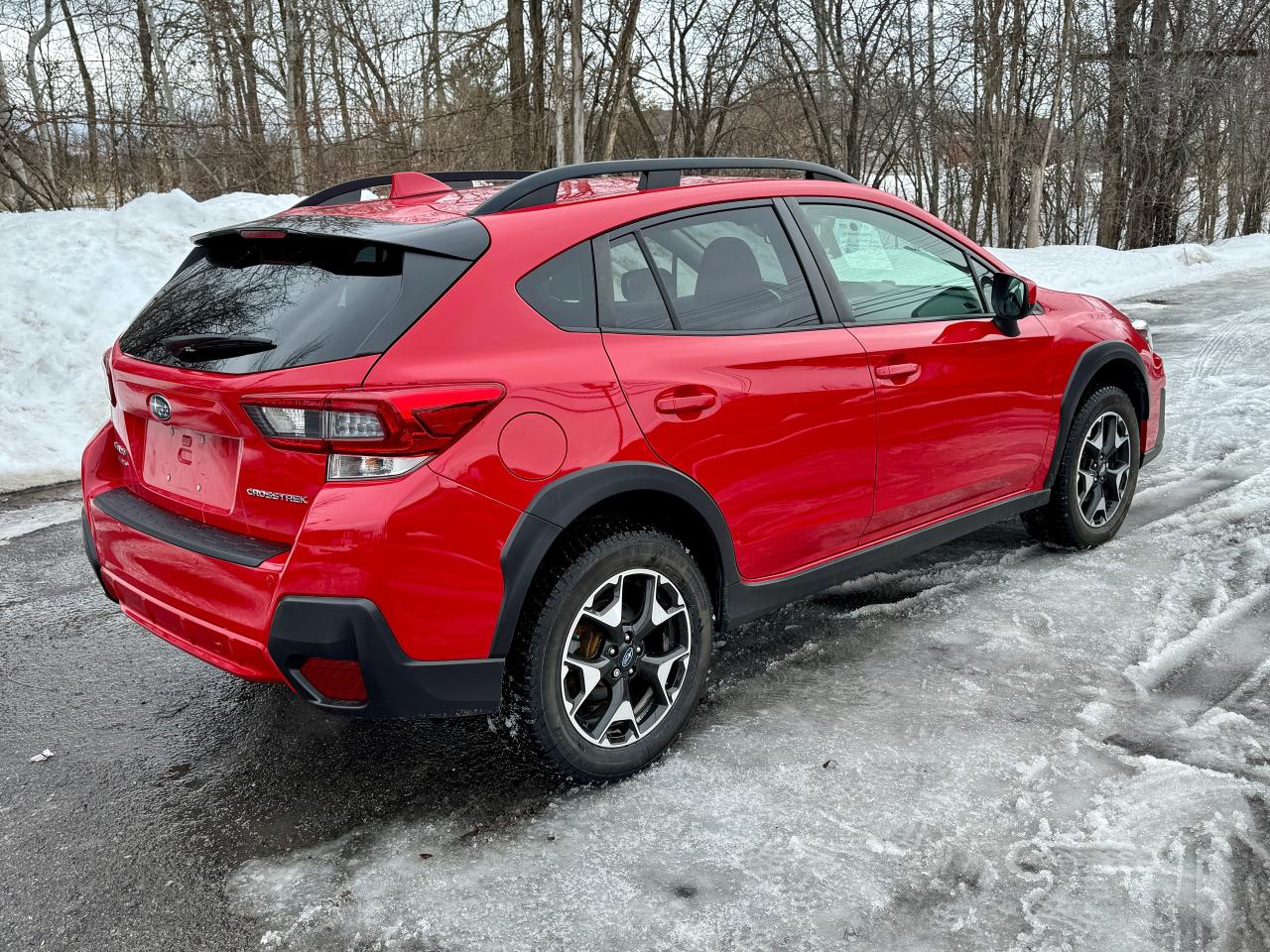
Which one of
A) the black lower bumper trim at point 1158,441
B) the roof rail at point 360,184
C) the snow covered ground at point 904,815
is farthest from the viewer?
the black lower bumper trim at point 1158,441

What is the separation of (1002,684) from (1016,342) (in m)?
1.41

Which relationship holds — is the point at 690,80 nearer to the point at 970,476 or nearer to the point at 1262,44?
the point at 1262,44

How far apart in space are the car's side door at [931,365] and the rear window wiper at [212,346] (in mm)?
1880

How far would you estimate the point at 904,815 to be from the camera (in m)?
2.81

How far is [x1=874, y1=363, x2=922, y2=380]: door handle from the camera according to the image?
360 cm

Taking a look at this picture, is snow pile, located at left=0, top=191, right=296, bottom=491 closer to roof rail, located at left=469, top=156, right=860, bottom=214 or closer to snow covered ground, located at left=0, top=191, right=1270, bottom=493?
snow covered ground, located at left=0, top=191, right=1270, bottom=493

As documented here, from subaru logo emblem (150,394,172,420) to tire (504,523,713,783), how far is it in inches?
44.0

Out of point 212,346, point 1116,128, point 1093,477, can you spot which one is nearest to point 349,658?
point 212,346

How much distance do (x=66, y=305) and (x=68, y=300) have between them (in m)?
0.07

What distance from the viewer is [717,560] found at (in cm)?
324

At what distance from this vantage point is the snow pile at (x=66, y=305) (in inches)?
281

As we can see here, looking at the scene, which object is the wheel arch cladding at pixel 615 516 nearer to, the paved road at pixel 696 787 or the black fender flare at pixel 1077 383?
the paved road at pixel 696 787

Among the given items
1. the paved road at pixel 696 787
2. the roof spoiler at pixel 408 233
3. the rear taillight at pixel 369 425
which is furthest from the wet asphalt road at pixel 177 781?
the roof spoiler at pixel 408 233

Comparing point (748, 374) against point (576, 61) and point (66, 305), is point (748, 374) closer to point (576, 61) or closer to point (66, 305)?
point (66, 305)
